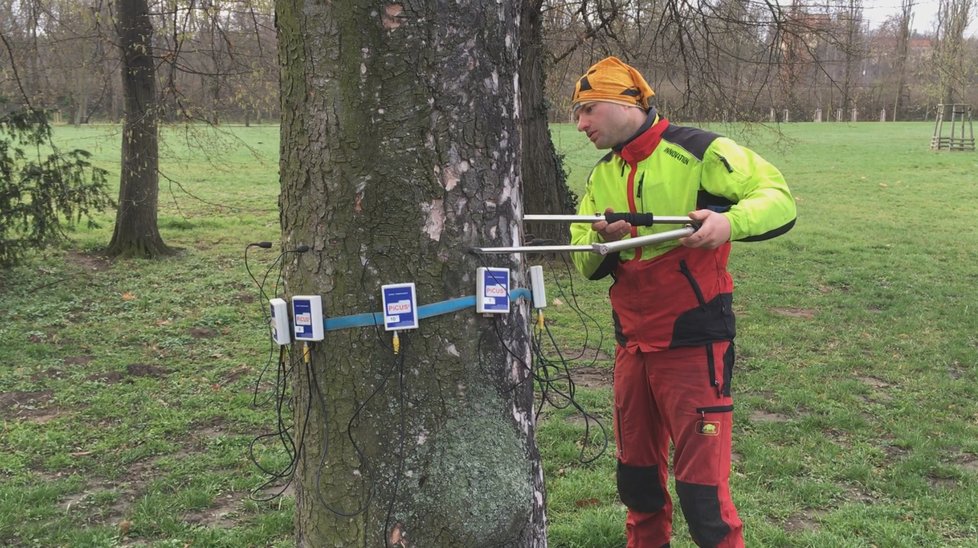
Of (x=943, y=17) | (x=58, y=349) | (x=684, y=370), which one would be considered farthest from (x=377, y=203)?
(x=943, y=17)

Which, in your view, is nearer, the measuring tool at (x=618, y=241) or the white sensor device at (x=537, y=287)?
the measuring tool at (x=618, y=241)

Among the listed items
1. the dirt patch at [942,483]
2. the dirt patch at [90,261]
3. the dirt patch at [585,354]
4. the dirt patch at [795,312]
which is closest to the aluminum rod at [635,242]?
the dirt patch at [942,483]

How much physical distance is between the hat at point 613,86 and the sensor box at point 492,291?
3.61 ft

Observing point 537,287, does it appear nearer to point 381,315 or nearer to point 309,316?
point 381,315

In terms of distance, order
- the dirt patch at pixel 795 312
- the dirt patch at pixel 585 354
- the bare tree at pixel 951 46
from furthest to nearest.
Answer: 1. the bare tree at pixel 951 46
2. the dirt patch at pixel 795 312
3. the dirt patch at pixel 585 354

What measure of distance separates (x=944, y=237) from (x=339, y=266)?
42.8 ft

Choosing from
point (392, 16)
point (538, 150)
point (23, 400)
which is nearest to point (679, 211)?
point (392, 16)

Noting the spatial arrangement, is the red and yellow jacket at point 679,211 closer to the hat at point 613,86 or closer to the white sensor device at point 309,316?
the hat at point 613,86

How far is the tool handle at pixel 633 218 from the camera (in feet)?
8.30

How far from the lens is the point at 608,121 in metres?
2.89

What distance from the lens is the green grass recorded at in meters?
3.71

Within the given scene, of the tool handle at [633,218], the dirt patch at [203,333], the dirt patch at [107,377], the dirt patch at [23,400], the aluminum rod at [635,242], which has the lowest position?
the dirt patch at [23,400]

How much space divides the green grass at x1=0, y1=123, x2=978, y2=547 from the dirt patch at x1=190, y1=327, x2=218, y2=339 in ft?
0.09

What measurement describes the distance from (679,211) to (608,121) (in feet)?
1.45
